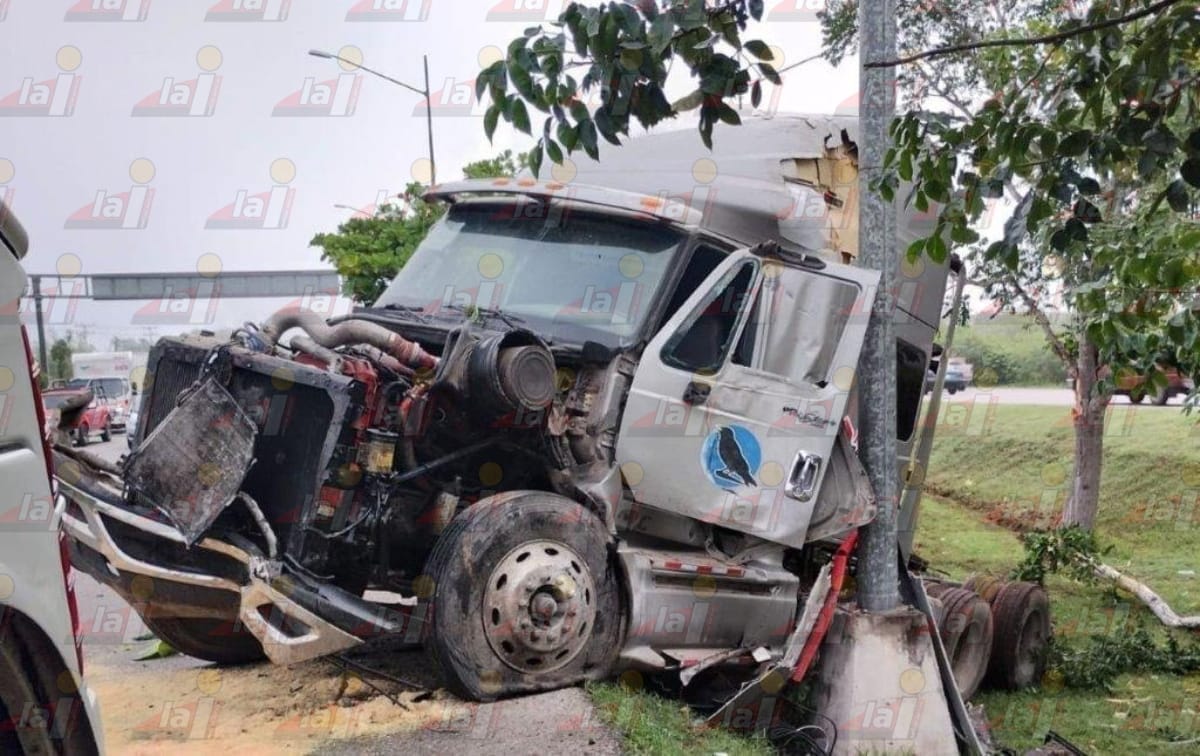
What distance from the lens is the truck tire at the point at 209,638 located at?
627 cm

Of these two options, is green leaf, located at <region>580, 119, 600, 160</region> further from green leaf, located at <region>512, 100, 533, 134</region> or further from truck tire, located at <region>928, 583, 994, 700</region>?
truck tire, located at <region>928, 583, 994, 700</region>

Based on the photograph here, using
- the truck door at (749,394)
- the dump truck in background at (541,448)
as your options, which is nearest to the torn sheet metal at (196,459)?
the dump truck in background at (541,448)

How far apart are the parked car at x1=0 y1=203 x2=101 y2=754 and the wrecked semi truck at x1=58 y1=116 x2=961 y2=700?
207 centimetres

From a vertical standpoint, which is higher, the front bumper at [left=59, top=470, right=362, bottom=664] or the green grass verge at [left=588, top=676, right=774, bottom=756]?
the front bumper at [left=59, top=470, right=362, bottom=664]

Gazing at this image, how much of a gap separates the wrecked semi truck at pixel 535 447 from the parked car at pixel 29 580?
2072mm

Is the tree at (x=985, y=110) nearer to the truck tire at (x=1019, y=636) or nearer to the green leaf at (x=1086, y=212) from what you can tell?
the green leaf at (x=1086, y=212)

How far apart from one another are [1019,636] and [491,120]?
20.2 feet

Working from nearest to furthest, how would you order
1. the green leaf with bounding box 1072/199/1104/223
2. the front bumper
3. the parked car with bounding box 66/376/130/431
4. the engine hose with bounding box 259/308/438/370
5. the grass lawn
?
the green leaf with bounding box 1072/199/1104/223 < the front bumper < the engine hose with bounding box 259/308/438/370 < the grass lawn < the parked car with bounding box 66/376/130/431

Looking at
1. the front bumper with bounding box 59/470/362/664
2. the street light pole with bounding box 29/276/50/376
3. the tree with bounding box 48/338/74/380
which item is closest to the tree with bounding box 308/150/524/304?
the street light pole with bounding box 29/276/50/376

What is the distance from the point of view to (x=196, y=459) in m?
5.29

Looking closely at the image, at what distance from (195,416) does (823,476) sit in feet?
10.6

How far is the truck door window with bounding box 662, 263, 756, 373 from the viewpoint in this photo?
A: 20.3 ft

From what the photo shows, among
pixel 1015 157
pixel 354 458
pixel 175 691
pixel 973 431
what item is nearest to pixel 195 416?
pixel 354 458

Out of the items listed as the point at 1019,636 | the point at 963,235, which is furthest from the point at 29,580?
the point at 1019,636
